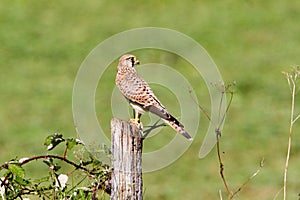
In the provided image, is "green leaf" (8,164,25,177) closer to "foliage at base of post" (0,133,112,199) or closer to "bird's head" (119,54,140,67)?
"foliage at base of post" (0,133,112,199)

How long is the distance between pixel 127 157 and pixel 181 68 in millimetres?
9070

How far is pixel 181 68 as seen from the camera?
1369 centimetres

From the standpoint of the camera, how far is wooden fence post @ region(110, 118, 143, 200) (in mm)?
4664

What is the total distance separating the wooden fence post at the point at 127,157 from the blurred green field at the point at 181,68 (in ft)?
14.6

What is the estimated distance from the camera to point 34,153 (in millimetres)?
10883

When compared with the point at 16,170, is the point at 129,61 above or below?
above

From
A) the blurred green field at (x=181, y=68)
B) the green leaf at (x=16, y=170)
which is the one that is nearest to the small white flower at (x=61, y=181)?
the green leaf at (x=16, y=170)

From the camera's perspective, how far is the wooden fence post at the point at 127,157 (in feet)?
15.3

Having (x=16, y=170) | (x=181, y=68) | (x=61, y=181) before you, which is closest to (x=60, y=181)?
(x=61, y=181)

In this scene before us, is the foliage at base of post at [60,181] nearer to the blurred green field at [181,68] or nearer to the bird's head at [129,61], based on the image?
→ the bird's head at [129,61]

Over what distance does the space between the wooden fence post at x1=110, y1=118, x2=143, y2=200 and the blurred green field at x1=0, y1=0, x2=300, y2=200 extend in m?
4.45

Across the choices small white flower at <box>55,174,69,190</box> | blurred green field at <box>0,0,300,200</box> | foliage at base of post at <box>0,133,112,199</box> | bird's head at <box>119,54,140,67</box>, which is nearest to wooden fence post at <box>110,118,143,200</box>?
foliage at base of post at <box>0,133,112,199</box>

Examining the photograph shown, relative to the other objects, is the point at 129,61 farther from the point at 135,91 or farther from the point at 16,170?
the point at 16,170

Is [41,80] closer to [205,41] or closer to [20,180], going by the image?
[205,41]
